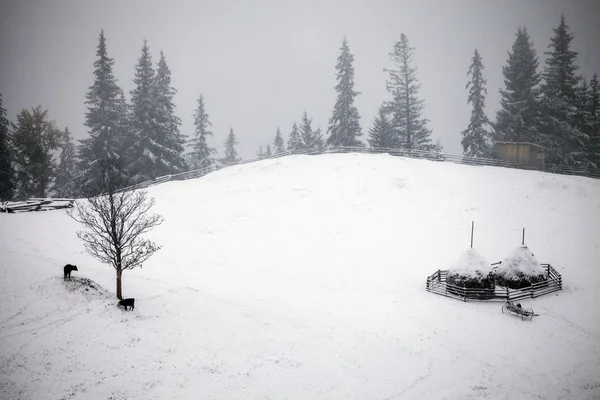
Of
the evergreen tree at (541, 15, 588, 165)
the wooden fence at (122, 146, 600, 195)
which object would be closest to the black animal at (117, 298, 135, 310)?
the wooden fence at (122, 146, 600, 195)


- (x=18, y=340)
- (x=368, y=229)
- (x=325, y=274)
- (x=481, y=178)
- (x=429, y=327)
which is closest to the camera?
(x=18, y=340)

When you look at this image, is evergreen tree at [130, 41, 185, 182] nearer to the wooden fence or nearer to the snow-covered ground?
the wooden fence

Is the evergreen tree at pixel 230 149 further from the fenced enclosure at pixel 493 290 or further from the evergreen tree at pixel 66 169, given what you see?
the fenced enclosure at pixel 493 290

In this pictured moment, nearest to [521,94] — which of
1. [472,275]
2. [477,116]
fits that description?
[477,116]

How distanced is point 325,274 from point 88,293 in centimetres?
1358

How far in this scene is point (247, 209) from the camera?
32750 millimetres

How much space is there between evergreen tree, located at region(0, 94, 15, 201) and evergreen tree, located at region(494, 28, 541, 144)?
6116 cm

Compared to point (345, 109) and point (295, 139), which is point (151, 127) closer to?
point (345, 109)

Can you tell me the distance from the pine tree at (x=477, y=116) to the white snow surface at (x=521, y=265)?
30.3 metres

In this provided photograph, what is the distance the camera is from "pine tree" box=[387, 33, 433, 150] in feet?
152

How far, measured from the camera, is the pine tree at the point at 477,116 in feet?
152

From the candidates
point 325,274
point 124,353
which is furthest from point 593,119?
point 124,353

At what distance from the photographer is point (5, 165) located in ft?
129

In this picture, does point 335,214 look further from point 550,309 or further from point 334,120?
point 334,120
